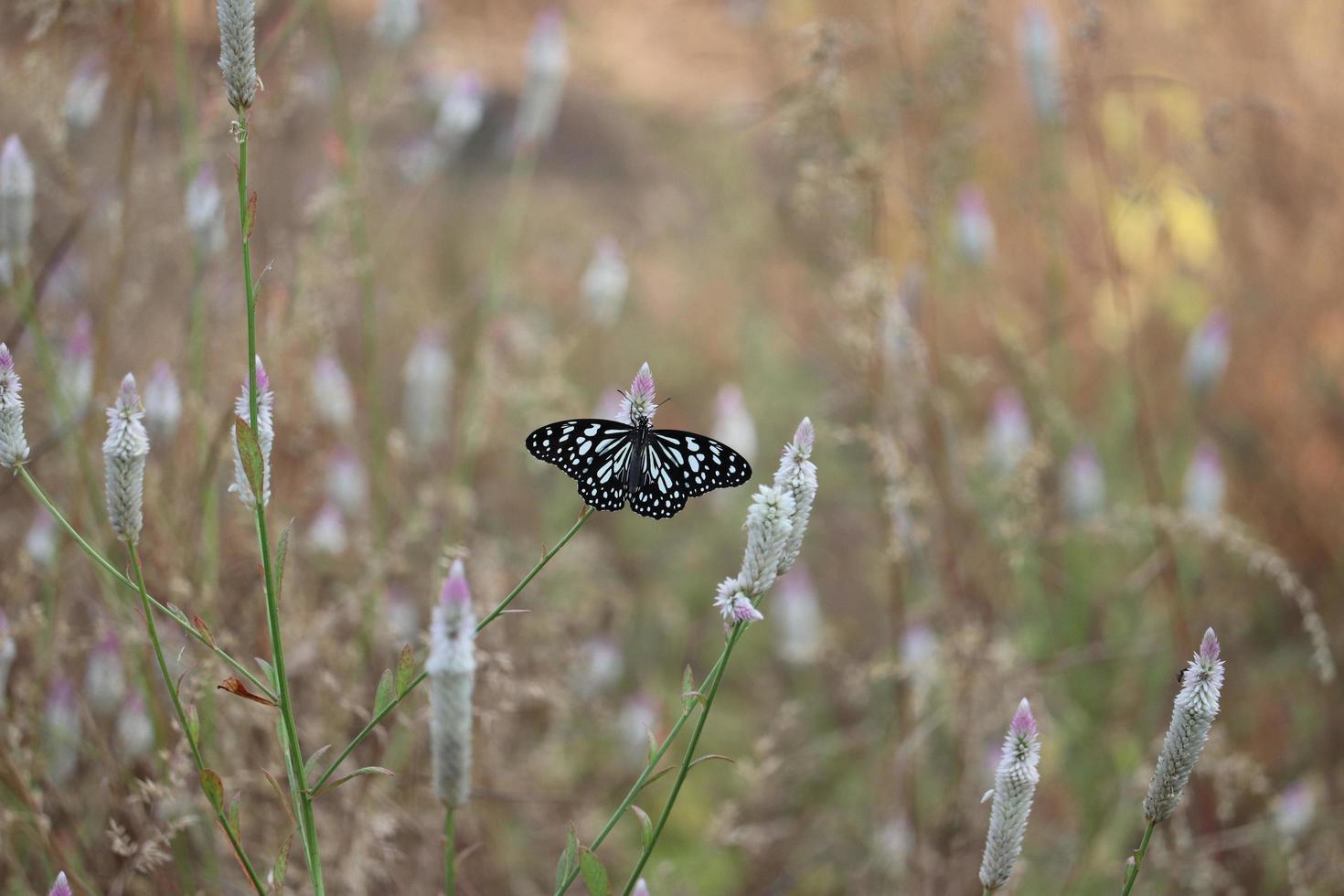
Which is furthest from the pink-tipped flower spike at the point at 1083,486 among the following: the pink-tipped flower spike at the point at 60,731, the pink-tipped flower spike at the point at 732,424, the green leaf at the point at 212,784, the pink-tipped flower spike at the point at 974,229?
the green leaf at the point at 212,784

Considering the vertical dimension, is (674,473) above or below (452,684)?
above

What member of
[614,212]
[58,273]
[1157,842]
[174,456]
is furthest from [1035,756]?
[614,212]

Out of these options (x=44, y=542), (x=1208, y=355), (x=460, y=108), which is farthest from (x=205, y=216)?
(x=1208, y=355)

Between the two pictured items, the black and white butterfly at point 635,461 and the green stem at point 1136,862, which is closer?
the green stem at point 1136,862

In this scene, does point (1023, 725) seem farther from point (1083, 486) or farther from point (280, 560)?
point (1083, 486)

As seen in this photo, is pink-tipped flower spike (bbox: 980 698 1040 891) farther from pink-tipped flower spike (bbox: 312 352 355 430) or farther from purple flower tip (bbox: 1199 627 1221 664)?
pink-tipped flower spike (bbox: 312 352 355 430)

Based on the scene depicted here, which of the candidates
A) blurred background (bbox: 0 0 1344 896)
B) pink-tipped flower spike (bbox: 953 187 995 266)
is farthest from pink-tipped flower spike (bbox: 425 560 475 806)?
pink-tipped flower spike (bbox: 953 187 995 266)

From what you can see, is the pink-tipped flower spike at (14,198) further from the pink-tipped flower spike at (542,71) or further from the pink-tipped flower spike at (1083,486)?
the pink-tipped flower spike at (1083,486)
